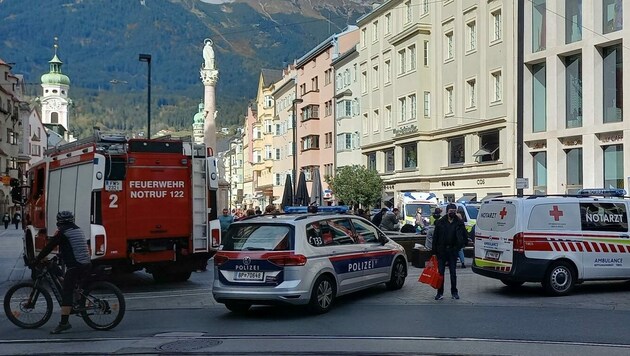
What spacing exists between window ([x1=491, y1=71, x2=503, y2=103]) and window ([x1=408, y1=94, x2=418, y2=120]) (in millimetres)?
7411

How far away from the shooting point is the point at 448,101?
4444cm

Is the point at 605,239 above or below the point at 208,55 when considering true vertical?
below

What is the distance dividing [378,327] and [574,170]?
26463 mm

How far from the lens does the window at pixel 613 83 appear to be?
106 ft

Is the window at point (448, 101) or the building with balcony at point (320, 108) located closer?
the window at point (448, 101)

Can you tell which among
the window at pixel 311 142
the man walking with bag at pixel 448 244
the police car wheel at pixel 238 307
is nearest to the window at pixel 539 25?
the man walking with bag at pixel 448 244

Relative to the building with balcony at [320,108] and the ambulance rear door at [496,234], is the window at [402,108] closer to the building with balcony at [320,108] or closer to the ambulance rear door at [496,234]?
the building with balcony at [320,108]

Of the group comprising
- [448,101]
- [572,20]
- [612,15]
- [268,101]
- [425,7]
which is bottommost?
[448,101]

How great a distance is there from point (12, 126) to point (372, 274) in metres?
79.6

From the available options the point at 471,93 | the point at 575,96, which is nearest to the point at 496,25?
the point at 471,93

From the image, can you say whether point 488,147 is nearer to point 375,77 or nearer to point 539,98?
point 539,98

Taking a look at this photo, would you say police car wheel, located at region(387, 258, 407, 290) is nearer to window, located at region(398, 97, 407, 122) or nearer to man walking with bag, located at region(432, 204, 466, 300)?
man walking with bag, located at region(432, 204, 466, 300)

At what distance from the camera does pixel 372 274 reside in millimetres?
13758

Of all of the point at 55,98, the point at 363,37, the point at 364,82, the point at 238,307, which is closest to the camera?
the point at 238,307
